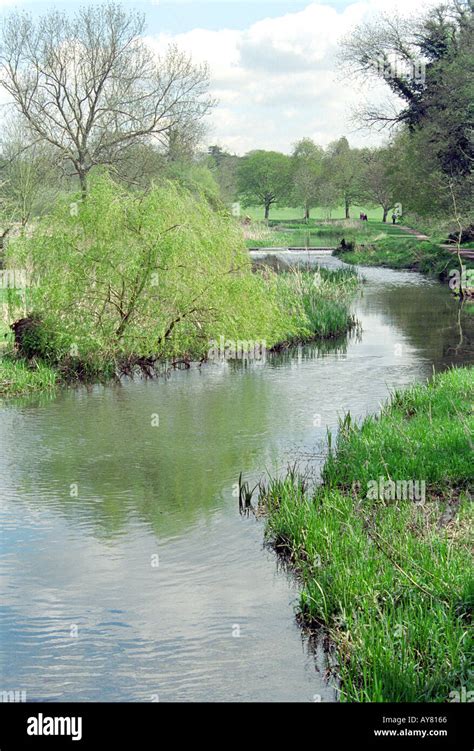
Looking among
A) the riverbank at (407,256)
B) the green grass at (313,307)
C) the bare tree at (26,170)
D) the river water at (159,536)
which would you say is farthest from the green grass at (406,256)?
the river water at (159,536)

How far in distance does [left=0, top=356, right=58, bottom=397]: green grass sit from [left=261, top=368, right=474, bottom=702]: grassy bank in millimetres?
6416

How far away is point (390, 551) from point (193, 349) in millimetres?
11622

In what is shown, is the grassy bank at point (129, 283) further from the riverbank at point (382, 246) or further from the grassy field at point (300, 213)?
the grassy field at point (300, 213)

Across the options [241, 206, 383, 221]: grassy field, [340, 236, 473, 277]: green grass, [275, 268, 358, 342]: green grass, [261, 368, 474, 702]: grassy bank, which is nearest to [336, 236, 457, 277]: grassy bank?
[340, 236, 473, 277]: green grass

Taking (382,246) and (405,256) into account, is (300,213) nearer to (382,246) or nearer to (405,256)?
(382,246)

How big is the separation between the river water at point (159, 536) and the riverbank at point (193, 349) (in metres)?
0.74

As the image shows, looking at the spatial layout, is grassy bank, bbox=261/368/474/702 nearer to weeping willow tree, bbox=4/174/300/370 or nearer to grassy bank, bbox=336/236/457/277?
weeping willow tree, bbox=4/174/300/370

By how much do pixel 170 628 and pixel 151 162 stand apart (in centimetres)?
3352

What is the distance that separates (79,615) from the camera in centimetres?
760

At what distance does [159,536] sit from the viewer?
9500 millimetres

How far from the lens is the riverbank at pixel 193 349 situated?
55.8 ft

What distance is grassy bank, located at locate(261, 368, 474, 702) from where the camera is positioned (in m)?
6.23

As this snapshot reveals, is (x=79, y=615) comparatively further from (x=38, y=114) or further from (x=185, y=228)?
(x=38, y=114)
